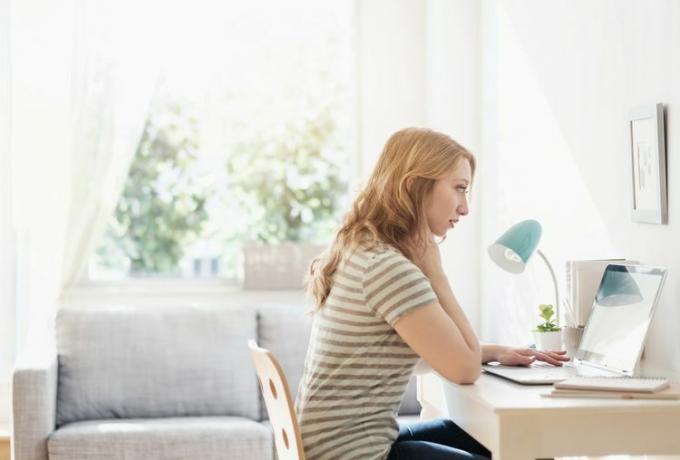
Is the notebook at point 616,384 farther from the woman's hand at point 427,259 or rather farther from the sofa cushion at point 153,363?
the sofa cushion at point 153,363

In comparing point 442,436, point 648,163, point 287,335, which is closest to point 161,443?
point 287,335

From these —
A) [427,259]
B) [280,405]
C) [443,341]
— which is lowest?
[280,405]

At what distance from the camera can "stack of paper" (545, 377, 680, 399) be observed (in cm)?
203

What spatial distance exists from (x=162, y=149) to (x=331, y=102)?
828 mm

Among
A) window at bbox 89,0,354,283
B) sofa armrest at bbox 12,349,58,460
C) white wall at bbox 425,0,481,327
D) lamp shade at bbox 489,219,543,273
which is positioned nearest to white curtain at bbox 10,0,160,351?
window at bbox 89,0,354,283

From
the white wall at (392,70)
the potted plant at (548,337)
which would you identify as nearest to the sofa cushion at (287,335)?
the white wall at (392,70)

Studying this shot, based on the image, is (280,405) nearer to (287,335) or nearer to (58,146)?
(287,335)

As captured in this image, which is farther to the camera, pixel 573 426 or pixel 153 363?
pixel 153 363

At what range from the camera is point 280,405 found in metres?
2.10

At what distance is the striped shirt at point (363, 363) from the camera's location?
6.89 ft

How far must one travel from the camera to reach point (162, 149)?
15.9 ft

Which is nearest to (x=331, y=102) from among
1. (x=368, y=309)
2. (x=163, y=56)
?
(x=163, y=56)

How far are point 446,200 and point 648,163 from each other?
58 centimetres

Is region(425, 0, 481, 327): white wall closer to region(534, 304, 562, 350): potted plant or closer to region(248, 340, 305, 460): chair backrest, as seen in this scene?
region(534, 304, 562, 350): potted plant
